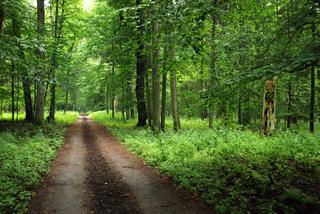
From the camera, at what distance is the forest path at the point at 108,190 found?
23.3ft

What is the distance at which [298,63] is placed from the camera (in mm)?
6285

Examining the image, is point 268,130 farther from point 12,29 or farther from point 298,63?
point 12,29

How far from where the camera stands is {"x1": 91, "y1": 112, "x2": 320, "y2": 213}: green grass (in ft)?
23.0

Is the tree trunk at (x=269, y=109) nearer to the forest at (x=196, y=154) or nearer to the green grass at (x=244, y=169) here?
the forest at (x=196, y=154)

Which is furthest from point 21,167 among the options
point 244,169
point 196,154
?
point 244,169

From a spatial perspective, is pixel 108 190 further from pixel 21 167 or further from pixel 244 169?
pixel 244 169

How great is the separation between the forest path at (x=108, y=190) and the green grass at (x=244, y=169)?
56cm

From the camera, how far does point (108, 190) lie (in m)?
8.60

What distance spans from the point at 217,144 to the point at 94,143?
26.9 feet

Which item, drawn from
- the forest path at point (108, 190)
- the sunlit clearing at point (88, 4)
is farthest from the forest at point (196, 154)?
the sunlit clearing at point (88, 4)

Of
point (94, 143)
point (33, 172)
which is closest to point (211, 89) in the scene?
point (33, 172)

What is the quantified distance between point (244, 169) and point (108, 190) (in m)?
4.19

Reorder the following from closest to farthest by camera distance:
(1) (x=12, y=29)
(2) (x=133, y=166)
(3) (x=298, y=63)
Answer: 1. (3) (x=298, y=63)
2. (2) (x=133, y=166)
3. (1) (x=12, y=29)

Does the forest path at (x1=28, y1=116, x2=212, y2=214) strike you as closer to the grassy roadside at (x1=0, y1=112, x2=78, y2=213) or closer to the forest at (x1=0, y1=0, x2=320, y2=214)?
the forest at (x1=0, y1=0, x2=320, y2=214)
